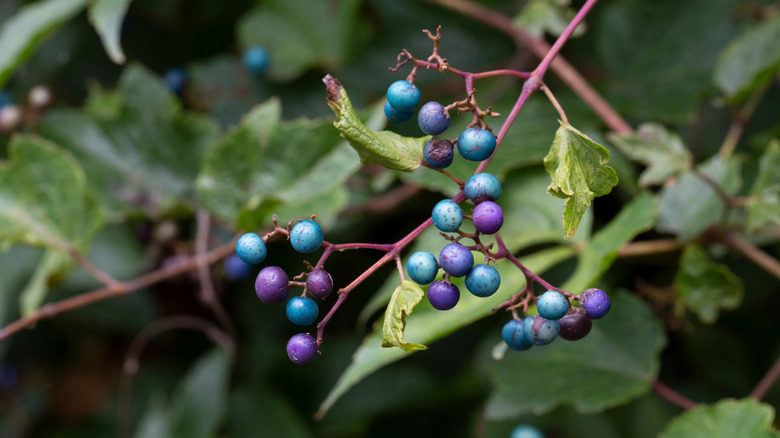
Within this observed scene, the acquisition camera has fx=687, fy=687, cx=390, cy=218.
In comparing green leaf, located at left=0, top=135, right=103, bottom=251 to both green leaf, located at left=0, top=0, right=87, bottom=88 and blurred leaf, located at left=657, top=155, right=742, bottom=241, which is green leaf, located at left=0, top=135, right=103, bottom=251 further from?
blurred leaf, located at left=657, top=155, right=742, bottom=241

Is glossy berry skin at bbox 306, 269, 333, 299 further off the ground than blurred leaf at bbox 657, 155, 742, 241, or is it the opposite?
glossy berry skin at bbox 306, 269, 333, 299

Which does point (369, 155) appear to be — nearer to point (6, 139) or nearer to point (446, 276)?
point (446, 276)

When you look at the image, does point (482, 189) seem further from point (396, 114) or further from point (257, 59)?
point (257, 59)

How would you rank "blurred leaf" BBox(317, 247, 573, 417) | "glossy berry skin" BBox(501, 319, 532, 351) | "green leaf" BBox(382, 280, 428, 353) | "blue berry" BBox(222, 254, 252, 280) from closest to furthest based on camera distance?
1. "green leaf" BBox(382, 280, 428, 353)
2. "glossy berry skin" BBox(501, 319, 532, 351)
3. "blurred leaf" BBox(317, 247, 573, 417)
4. "blue berry" BBox(222, 254, 252, 280)

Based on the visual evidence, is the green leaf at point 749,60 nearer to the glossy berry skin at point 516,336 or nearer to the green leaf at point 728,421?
the green leaf at point 728,421

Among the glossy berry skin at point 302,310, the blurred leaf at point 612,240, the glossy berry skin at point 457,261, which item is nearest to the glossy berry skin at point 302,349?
the glossy berry skin at point 302,310

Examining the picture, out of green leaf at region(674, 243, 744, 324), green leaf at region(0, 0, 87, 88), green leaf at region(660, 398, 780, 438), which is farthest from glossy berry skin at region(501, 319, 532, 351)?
green leaf at region(0, 0, 87, 88)

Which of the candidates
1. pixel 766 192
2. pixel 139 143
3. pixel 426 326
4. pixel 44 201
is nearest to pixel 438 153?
pixel 426 326
